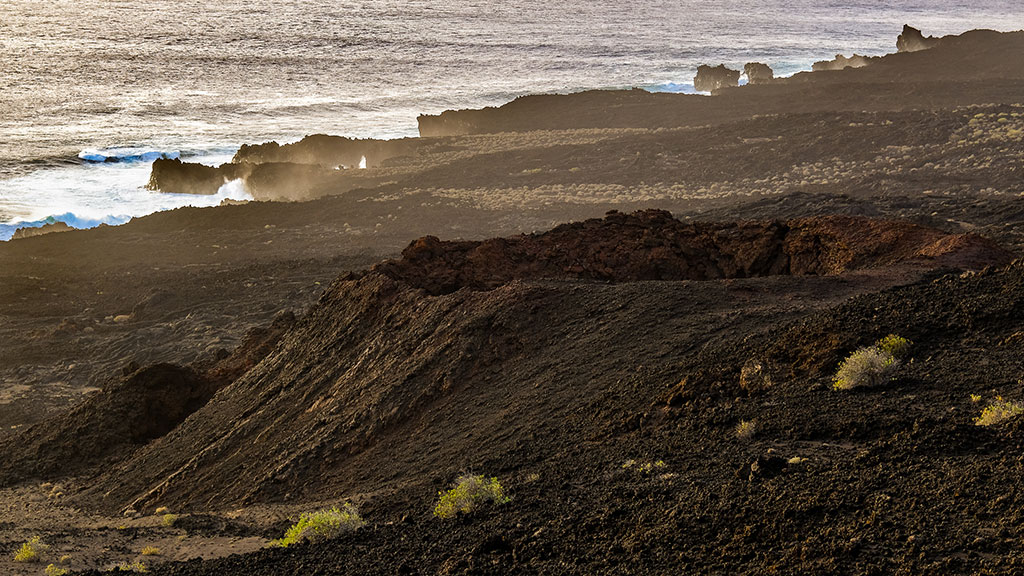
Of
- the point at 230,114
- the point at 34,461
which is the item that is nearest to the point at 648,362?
the point at 34,461

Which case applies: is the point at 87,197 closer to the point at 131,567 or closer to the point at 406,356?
the point at 406,356

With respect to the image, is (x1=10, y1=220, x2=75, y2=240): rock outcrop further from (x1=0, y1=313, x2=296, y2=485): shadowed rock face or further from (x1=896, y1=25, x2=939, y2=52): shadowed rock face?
(x1=896, y1=25, x2=939, y2=52): shadowed rock face

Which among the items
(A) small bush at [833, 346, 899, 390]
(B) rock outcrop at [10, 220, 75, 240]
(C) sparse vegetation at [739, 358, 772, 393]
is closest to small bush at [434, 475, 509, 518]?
(C) sparse vegetation at [739, 358, 772, 393]

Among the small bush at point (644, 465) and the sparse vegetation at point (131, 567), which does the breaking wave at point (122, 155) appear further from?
the small bush at point (644, 465)

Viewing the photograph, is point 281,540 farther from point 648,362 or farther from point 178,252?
point 178,252

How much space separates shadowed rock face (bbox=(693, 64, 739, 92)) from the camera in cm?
7219

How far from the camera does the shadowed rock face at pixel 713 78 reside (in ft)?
237

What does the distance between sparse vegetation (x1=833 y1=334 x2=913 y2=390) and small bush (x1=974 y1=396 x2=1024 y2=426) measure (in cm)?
159

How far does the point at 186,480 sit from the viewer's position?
1402 cm

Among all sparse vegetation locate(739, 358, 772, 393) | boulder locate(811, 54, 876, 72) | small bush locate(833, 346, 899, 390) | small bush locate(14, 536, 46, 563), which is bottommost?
small bush locate(14, 536, 46, 563)

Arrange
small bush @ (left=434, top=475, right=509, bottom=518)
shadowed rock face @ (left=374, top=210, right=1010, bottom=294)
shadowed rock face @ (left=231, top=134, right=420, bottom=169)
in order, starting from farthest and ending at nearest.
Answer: shadowed rock face @ (left=231, top=134, right=420, bottom=169) < shadowed rock face @ (left=374, top=210, right=1010, bottom=294) < small bush @ (left=434, top=475, right=509, bottom=518)

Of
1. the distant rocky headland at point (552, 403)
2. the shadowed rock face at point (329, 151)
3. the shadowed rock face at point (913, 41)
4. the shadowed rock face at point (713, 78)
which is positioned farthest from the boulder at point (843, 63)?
the distant rocky headland at point (552, 403)

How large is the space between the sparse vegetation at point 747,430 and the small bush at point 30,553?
7.58m

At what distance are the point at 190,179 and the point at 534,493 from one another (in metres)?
40.3
